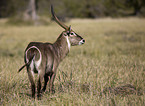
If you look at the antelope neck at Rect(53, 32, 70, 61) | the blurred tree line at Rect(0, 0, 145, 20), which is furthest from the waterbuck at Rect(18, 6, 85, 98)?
the blurred tree line at Rect(0, 0, 145, 20)

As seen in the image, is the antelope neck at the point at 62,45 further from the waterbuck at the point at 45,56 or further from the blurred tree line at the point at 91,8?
the blurred tree line at the point at 91,8

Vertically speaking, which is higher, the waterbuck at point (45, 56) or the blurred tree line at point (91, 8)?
the blurred tree line at point (91, 8)

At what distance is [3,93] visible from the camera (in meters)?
2.40

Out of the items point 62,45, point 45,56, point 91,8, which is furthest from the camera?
point 91,8

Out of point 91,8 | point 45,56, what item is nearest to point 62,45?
point 45,56

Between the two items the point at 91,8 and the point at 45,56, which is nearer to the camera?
the point at 45,56

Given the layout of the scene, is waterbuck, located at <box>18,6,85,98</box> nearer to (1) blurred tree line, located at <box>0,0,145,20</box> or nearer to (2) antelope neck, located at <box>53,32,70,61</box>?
(2) antelope neck, located at <box>53,32,70,61</box>

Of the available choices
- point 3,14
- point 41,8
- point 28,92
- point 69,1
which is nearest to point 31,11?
point 41,8

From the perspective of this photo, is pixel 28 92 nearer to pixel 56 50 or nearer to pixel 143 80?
pixel 56 50

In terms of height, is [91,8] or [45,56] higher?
[91,8]

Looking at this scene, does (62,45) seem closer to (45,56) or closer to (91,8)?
(45,56)

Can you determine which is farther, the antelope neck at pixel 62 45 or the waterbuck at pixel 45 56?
Answer: the antelope neck at pixel 62 45

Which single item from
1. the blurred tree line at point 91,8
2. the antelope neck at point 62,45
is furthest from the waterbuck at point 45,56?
the blurred tree line at point 91,8

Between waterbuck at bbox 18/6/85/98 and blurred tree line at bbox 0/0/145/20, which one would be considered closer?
waterbuck at bbox 18/6/85/98
